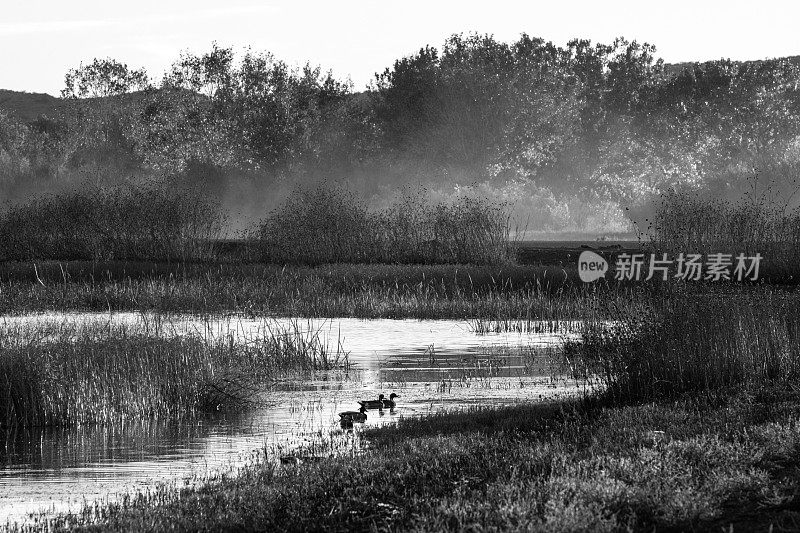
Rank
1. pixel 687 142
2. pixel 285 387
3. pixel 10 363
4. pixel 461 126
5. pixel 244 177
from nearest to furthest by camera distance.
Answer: pixel 10 363, pixel 285 387, pixel 461 126, pixel 244 177, pixel 687 142

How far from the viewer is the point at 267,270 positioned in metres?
35.5

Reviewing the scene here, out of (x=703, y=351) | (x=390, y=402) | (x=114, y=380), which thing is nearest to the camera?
(x=703, y=351)

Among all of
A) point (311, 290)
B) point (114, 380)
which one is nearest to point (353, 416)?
point (114, 380)

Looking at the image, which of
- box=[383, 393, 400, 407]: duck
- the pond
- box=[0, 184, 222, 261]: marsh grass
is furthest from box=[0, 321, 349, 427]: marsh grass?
box=[0, 184, 222, 261]: marsh grass

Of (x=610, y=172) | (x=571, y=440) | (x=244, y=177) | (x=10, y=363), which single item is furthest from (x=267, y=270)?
(x=610, y=172)

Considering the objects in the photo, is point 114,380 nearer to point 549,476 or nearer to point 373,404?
point 373,404

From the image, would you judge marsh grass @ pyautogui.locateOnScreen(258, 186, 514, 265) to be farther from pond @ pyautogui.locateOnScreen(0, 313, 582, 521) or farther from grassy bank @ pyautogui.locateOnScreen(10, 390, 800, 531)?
grassy bank @ pyautogui.locateOnScreen(10, 390, 800, 531)

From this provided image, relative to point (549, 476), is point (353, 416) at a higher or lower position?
lower

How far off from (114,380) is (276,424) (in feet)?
8.45

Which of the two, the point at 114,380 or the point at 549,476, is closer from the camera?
the point at 549,476

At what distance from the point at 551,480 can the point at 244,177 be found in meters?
81.4

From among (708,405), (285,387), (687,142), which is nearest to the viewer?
(708,405)

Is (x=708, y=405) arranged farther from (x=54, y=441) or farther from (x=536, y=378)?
(x=54, y=441)

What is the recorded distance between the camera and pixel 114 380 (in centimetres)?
1523
